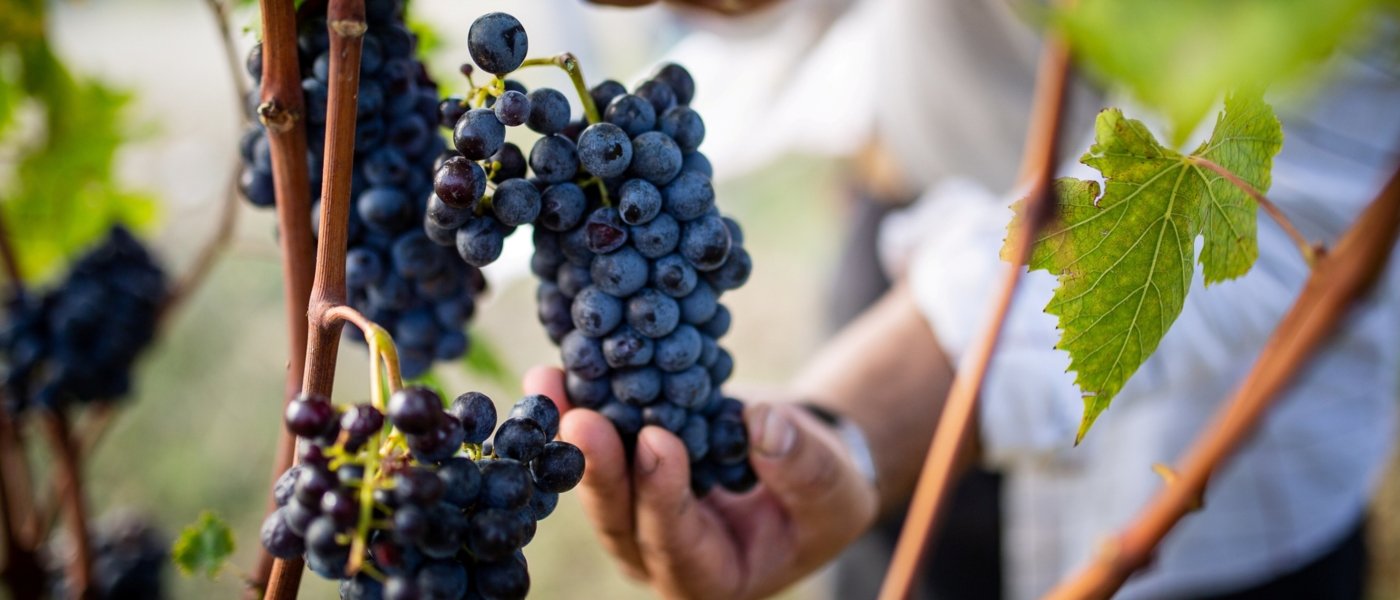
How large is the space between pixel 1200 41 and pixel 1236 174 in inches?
9.6

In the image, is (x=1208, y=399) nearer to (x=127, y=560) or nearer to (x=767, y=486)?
(x=767, y=486)

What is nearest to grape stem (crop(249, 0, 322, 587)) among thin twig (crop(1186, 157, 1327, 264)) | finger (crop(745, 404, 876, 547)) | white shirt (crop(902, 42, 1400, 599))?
finger (crop(745, 404, 876, 547))

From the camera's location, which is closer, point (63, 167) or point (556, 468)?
point (556, 468)

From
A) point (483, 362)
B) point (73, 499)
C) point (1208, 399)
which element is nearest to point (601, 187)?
point (483, 362)

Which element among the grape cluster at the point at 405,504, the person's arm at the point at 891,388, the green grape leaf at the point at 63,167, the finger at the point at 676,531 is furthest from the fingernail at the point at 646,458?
the green grape leaf at the point at 63,167

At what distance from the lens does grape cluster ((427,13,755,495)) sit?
0.42 m

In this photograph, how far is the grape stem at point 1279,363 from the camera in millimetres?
375

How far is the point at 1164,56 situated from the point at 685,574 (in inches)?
19.5

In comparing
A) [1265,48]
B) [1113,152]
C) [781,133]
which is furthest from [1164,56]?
[781,133]

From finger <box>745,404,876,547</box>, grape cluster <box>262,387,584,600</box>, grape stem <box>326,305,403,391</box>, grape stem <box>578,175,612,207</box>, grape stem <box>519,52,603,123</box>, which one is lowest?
grape cluster <box>262,387,584,600</box>

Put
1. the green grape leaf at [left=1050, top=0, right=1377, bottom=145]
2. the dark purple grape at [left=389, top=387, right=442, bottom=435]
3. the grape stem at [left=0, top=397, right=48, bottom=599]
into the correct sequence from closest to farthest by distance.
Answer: the green grape leaf at [left=1050, top=0, right=1377, bottom=145]
the dark purple grape at [left=389, top=387, right=442, bottom=435]
the grape stem at [left=0, top=397, right=48, bottom=599]

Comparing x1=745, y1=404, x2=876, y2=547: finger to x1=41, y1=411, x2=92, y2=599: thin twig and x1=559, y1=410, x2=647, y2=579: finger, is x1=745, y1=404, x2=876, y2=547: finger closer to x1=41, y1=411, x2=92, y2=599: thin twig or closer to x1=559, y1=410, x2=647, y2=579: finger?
x1=559, y1=410, x2=647, y2=579: finger

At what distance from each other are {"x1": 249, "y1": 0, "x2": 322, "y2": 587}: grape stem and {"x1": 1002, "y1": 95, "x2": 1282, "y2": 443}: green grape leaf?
0.31 m

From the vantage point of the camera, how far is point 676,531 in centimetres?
59
